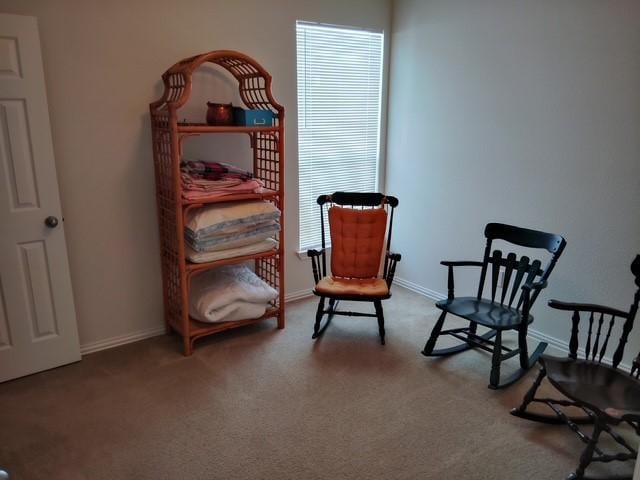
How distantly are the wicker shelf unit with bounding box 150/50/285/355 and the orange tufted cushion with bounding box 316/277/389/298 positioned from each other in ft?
1.08

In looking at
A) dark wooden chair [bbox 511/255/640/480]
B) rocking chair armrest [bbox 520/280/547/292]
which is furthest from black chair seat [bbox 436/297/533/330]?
dark wooden chair [bbox 511/255/640/480]

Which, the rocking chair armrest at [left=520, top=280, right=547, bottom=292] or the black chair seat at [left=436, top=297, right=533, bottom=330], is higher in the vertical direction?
the rocking chair armrest at [left=520, top=280, right=547, bottom=292]

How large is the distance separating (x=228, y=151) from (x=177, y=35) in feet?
2.62

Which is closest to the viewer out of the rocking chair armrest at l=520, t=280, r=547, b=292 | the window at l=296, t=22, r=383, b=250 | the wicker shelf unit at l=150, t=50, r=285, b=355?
the rocking chair armrest at l=520, t=280, r=547, b=292

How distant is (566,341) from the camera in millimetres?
3139

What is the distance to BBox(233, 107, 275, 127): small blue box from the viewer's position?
2997mm

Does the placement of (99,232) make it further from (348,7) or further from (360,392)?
(348,7)

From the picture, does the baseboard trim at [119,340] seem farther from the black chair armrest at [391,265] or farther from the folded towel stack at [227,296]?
the black chair armrest at [391,265]

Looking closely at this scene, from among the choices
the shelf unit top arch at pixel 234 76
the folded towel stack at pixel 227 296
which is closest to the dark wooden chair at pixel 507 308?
the folded towel stack at pixel 227 296

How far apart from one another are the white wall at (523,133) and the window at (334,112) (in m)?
0.21

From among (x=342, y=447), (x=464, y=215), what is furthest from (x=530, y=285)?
(x=342, y=447)

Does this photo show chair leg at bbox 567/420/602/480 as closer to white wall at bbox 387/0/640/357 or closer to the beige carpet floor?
the beige carpet floor

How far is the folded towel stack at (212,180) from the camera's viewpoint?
2.88 metres

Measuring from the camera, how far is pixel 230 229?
119 inches
